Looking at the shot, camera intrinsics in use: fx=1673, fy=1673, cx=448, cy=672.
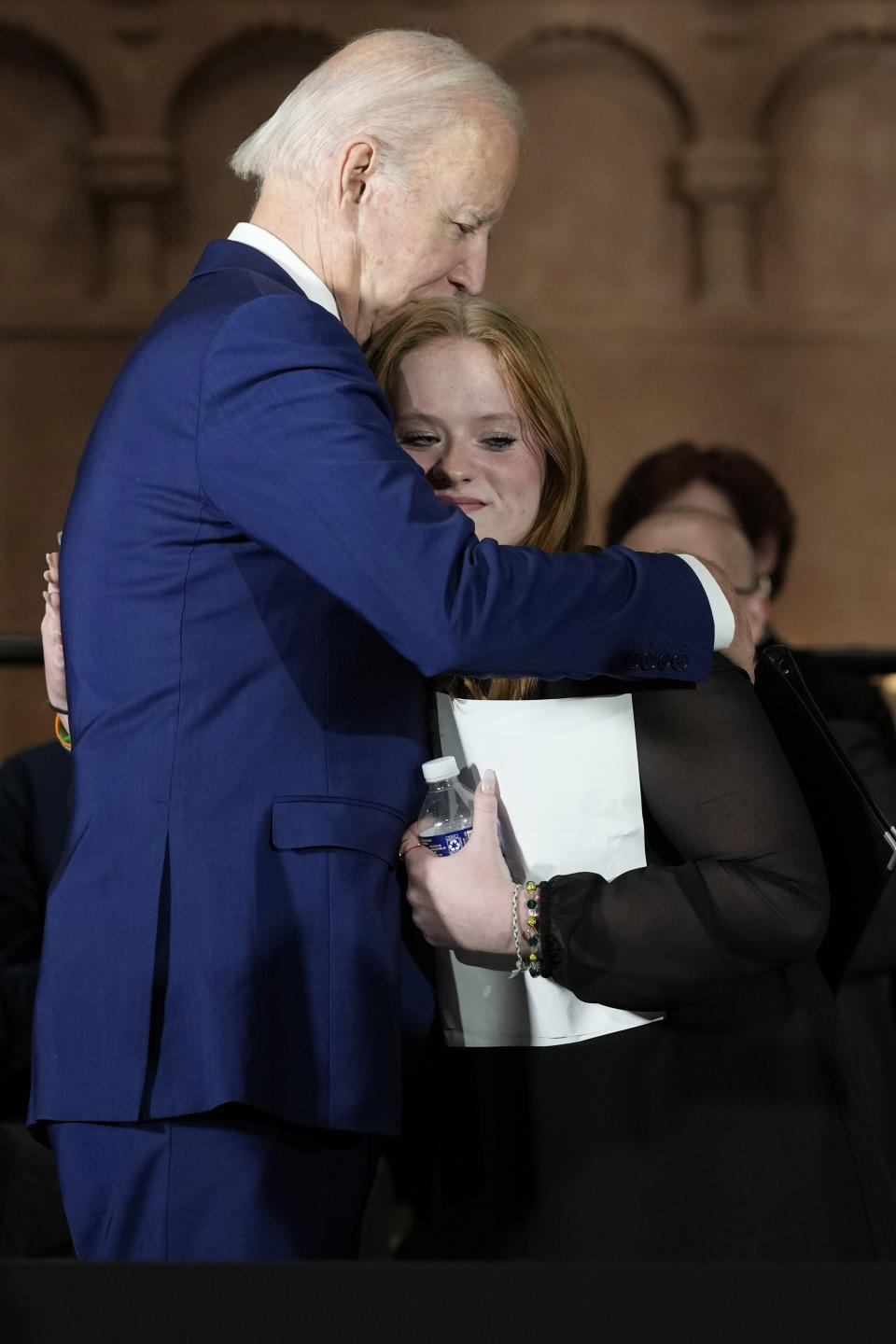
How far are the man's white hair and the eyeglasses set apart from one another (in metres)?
1.61

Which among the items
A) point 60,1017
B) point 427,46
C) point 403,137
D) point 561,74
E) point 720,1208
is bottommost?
point 720,1208

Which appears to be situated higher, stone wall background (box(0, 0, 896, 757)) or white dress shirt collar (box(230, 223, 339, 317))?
stone wall background (box(0, 0, 896, 757))

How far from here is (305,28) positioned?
6617 mm

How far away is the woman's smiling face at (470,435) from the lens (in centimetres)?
197

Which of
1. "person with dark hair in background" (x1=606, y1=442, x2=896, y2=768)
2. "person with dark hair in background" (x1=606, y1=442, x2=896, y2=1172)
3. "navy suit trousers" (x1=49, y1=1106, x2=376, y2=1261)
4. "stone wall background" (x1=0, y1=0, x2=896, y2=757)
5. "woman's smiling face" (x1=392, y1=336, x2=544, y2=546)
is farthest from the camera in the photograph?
"stone wall background" (x1=0, y1=0, x2=896, y2=757)

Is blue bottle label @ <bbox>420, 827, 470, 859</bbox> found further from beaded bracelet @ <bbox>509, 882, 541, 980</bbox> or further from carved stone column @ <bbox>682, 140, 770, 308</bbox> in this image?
carved stone column @ <bbox>682, 140, 770, 308</bbox>

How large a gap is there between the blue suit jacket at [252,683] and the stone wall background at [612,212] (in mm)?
4871

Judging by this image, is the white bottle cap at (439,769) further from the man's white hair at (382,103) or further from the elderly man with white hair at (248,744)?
the man's white hair at (382,103)

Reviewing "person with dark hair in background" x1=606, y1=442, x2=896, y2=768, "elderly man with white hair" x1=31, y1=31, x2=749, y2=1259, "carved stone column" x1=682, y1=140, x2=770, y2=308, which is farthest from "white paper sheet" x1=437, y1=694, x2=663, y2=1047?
"carved stone column" x1=682, y1=140, x2=770, y2=308

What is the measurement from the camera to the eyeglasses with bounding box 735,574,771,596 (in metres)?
3.27

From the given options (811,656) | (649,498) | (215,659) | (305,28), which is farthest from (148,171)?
(215,659)

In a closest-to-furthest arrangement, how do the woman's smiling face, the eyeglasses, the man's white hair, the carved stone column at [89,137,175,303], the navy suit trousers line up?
the navy suit trousers → the man's white hair → the woman's smiling face → the eyeglasses → the carved stone column at [89,137,175,303]

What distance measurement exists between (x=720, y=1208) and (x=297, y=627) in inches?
28.3

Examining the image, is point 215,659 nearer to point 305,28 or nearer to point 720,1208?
point 720,1208
